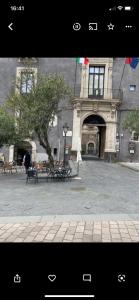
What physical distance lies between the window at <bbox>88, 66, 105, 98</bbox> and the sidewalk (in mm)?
25843

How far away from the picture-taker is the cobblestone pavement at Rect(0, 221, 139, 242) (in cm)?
500

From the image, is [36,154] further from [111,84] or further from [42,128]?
[42,128]

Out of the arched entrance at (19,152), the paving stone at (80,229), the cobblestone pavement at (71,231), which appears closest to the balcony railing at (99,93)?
the arched entrance at (19,152)

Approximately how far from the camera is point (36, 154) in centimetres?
3048

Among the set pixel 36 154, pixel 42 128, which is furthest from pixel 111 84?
pixel 42 128

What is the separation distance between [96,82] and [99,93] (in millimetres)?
1283

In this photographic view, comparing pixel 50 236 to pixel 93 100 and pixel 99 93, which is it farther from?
pixel 99 93

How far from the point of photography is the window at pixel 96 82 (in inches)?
1229

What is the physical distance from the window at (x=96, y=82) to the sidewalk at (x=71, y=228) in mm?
25843

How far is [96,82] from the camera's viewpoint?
31453mm
